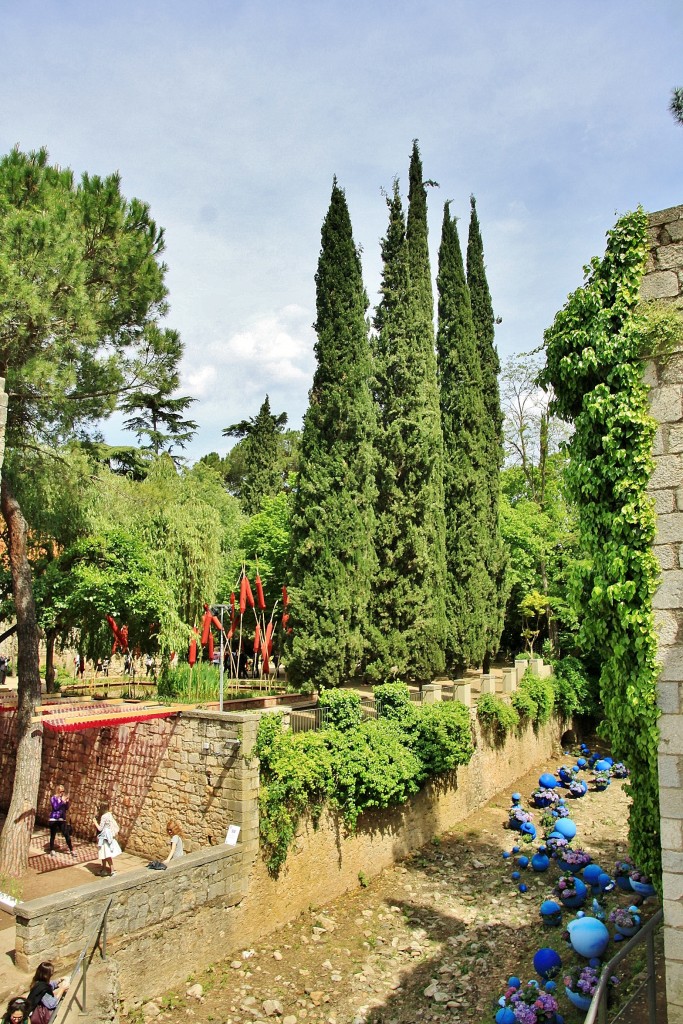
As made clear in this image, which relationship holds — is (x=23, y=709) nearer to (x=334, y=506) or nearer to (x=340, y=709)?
(x=340, y=709)

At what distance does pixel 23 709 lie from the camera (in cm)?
1104

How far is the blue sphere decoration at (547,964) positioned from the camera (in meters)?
8.55

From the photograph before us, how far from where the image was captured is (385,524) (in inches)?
735

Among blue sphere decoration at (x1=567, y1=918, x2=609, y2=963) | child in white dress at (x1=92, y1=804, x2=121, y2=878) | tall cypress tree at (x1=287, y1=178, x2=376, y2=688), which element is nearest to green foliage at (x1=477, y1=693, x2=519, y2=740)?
tall cypress tree at (x1=287, y1=178, x2=376, y2=688)

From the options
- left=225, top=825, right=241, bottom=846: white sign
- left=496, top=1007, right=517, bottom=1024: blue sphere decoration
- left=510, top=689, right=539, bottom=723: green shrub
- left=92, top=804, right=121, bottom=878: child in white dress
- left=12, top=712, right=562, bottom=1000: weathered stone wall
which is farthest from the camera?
left=510, top=689, right=539, bottom=723: green shrub

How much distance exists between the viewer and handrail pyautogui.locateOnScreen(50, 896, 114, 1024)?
7.25 meters

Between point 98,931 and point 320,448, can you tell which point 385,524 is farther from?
point 98,931

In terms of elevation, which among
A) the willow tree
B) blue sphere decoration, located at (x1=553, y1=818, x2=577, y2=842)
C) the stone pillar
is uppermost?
the willow tree

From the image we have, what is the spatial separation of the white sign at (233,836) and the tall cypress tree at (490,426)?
1297cm

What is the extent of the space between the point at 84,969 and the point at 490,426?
1931 cm

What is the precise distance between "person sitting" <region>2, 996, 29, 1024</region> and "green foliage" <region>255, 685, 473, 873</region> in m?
4.39

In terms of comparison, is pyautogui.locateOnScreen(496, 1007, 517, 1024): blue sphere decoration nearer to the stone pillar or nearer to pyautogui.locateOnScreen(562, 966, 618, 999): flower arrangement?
pyautogui.locateOnScreen(562, 966, 618, 999): flower arrangement

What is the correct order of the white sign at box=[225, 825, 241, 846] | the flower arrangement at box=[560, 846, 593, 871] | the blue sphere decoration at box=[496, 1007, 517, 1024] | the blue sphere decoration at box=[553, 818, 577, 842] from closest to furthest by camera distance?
the blue sphere decoration at box=[496, 1007, 517, 1024]
the white sign at box=[225, 825, 241, 846]
the flower arrangement at box=[560, 846, 593, 871]
the blue sphere decoration at box=[553, 818, 577, 842]

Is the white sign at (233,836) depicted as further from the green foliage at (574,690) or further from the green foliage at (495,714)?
the green foliage at (574,690)
